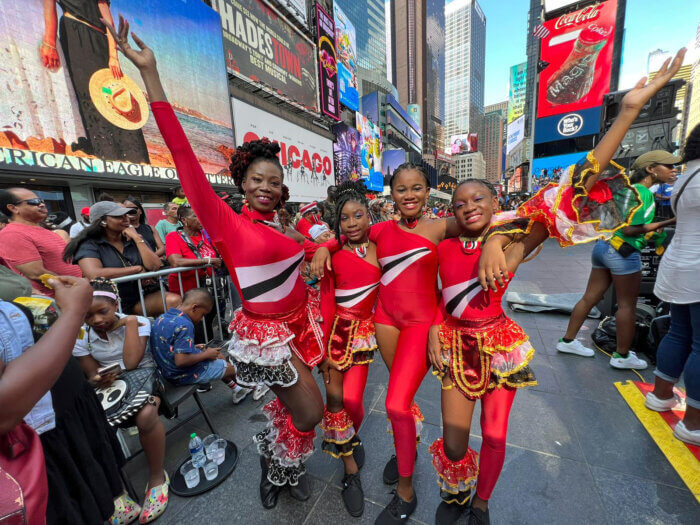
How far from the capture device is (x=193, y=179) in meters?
1.51

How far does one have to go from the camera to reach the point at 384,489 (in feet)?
6.97

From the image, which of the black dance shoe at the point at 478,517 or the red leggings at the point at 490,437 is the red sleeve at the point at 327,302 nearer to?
the red leggings at the point at 490,437

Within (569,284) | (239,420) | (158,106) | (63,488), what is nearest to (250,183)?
(158,106)

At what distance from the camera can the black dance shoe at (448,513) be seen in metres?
1.83

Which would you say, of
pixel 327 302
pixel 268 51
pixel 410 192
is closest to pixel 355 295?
pixel 327 302

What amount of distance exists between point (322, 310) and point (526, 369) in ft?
4.47

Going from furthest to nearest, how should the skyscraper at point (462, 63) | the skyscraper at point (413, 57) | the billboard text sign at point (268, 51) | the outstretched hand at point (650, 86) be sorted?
the skyscraper at point (462, 63) → the skyscraper at point (413, 57) → the billboard text sign at point (268, 51) → the outstretched hand at point (650, 86)

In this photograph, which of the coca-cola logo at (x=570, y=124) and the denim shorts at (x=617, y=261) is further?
the coca-cola logo at (x=570, y=124)

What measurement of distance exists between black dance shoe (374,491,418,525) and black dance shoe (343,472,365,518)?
0.14 metres

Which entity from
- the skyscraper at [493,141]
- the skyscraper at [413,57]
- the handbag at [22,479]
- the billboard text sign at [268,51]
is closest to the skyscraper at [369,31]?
the skyscraper at [413,57]

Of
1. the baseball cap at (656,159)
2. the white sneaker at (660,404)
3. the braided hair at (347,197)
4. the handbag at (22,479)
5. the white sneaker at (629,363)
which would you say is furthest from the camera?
the white sneaker at (629,363)

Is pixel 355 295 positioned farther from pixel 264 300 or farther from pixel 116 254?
pixel 116 254

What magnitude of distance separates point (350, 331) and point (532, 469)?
5.78ft

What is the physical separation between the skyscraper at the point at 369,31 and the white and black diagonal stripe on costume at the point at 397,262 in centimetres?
6287
